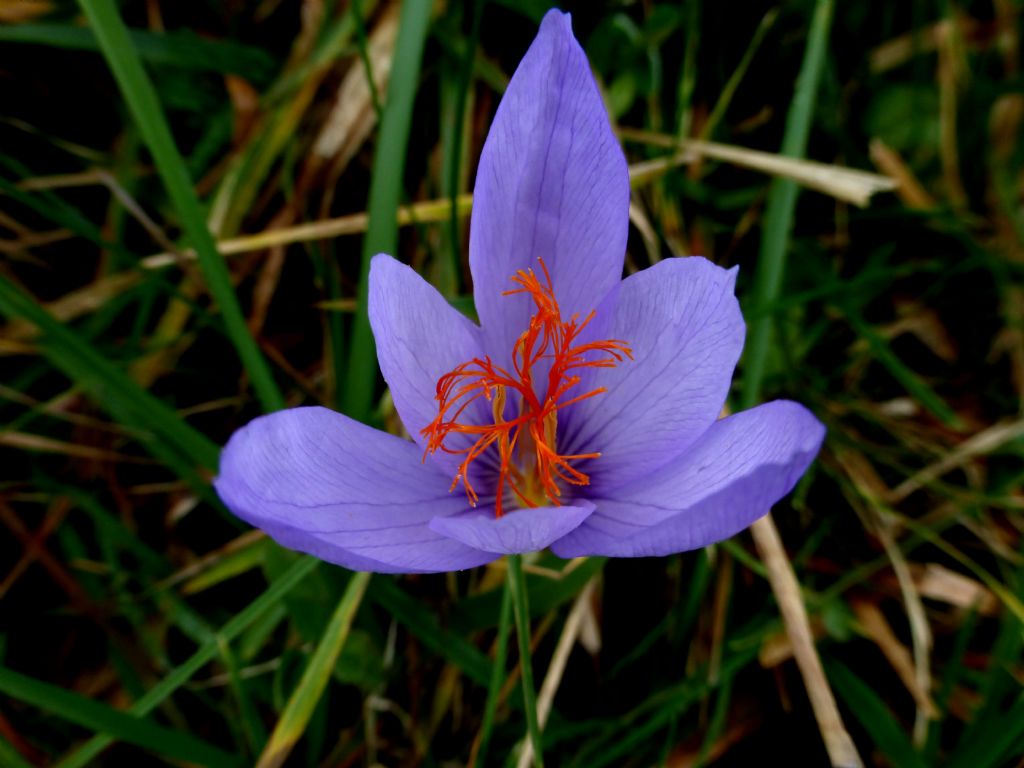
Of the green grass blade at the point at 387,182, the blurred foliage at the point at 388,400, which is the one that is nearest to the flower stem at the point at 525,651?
the blurred foliage at the point at 388,400

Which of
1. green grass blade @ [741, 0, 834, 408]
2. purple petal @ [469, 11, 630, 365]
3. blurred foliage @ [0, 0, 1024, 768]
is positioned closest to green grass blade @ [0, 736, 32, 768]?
blurred foliage @ [0, 0, 1024, 768]

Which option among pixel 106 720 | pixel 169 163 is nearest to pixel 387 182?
pixel 169 163

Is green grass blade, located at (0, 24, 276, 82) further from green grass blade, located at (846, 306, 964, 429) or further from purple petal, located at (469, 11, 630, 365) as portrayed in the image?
green grass blade, located at (846, 306, 964, 429)

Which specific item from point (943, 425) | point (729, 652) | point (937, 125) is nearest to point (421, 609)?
point (729, 652)

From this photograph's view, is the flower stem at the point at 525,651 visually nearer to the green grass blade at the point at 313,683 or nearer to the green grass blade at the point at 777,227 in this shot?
the green grass blade at the point at 313,683

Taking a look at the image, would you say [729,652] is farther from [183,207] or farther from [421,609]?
[183,207]
